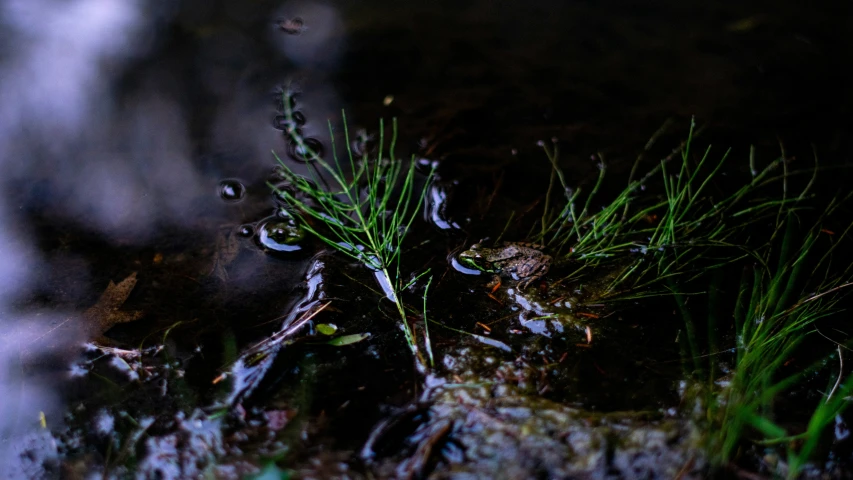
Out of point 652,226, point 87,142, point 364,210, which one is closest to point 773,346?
point 652,226

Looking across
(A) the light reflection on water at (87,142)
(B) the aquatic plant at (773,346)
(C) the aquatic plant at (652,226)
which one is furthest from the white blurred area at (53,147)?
(B) the aquatic plant at (773,346)

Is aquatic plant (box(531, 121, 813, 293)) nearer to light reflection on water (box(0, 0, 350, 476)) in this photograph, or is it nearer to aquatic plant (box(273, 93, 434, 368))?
aquatic plant (box(273, 93, 434, 368))

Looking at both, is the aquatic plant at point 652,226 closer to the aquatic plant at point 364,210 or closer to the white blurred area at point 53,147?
the aquatic plant at point 364,210

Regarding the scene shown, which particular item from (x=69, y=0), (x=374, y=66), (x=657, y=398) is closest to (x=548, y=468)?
(x=657, y=398)

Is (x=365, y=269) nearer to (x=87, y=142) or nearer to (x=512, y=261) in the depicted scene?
(x=512, y=261)

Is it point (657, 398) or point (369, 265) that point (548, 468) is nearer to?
Result: point (657, 398)

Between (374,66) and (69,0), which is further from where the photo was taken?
(69,0)
